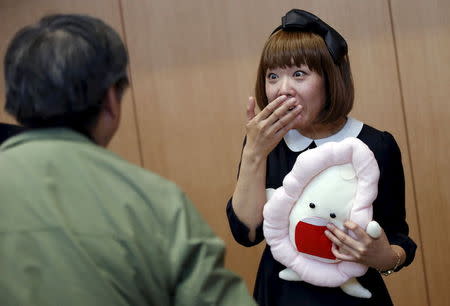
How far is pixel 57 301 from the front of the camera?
89 cm

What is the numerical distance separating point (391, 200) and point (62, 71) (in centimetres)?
89

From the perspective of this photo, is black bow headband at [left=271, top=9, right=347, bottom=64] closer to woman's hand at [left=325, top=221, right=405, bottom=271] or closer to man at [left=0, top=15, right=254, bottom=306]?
woman's hand at [left=325, top=221, right=405, bottom=271]

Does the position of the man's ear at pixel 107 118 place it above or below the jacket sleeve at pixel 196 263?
above

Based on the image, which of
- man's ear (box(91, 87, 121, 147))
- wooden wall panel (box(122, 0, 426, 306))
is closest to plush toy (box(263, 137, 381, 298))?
man's ear (box(91, 87, 121, 147))

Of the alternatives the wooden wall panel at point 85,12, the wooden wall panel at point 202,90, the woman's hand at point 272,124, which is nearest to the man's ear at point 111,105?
the woman's hand at point 272,124

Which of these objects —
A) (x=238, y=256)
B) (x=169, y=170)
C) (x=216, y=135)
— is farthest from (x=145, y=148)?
(x=238, y=256)

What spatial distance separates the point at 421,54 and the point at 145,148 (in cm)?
136

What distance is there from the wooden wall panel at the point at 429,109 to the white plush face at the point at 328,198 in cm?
133

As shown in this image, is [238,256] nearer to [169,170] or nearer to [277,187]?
[169,170]

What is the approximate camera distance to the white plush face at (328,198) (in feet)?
4.58

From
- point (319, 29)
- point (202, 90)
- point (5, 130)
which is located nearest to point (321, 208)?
point (319, 29)

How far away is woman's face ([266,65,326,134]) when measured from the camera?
1.49 m

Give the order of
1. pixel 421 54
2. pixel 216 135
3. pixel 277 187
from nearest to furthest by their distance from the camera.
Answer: pixel 277 187, pixel 421 54, pixel 216 135

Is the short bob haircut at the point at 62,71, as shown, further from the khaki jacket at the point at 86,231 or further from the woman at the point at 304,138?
the woman at the point at 304,138
